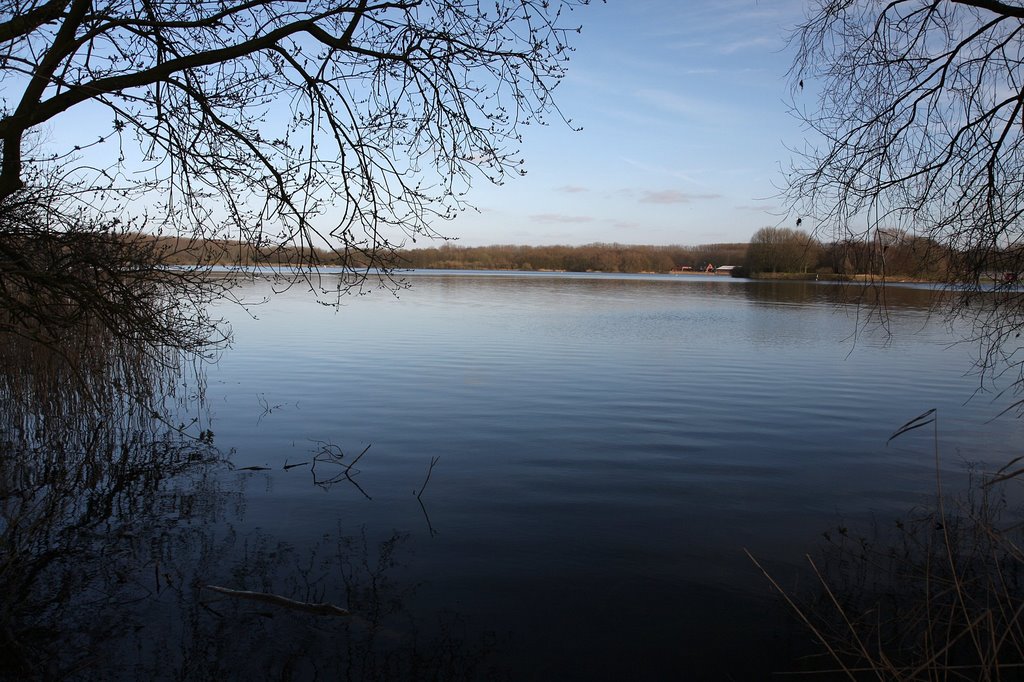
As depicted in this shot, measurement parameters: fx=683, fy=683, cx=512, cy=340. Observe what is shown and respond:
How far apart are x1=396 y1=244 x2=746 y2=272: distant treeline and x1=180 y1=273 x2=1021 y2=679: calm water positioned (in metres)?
87.4

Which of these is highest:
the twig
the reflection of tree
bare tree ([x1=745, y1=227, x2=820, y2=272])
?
bare tree ([x1=745, y1=227, x2=820, y2=272])

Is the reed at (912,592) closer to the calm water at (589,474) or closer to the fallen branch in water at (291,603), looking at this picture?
the calm water at (589,474)

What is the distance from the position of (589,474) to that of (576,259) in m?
113

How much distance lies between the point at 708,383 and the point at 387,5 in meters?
9.82

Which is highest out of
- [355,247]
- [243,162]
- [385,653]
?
[243,162]

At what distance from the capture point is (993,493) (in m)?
7.04

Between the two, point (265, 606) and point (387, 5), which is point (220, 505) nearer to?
point (265, 606)

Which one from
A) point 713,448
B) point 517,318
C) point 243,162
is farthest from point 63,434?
point 517,318

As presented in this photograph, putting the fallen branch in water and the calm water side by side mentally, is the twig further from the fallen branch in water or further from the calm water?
the fallen branch in water

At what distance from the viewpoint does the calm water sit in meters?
4.51

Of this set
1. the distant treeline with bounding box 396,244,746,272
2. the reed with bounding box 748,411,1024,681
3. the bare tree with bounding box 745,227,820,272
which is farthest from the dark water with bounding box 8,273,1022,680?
the distant treeline with bounding box 396,244,746,272

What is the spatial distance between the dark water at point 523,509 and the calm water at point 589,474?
28 millimetres

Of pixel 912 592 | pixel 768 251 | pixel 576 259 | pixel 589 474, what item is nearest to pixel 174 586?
pixel 589 474

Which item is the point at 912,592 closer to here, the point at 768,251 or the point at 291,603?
the point at 291,603
